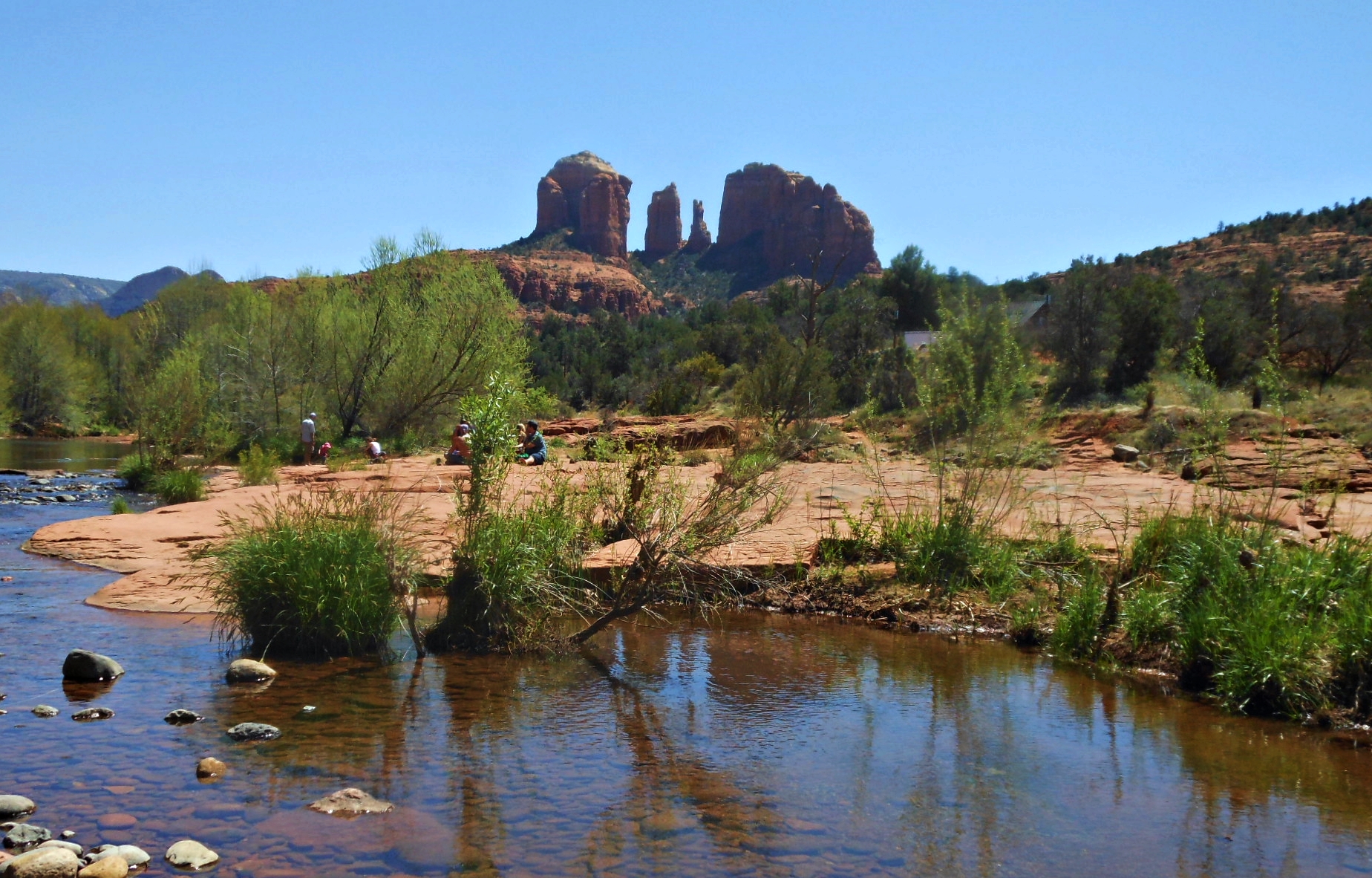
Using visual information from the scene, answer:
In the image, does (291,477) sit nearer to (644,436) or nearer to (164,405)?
(164,405)

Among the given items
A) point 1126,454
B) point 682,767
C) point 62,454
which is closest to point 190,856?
point 682,767

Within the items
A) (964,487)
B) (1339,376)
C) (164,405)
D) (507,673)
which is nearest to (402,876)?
(507,673)

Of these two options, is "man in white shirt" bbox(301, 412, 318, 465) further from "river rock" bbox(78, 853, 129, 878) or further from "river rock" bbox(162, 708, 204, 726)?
"river rock" bbox(78, 853, 129, 878)

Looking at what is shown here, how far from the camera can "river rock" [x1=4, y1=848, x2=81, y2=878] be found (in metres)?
3.85

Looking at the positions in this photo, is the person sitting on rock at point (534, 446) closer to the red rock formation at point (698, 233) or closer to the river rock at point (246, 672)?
the river rock at point (246, 672)

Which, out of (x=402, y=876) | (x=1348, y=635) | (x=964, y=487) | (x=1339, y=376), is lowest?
(x=402, y=876)

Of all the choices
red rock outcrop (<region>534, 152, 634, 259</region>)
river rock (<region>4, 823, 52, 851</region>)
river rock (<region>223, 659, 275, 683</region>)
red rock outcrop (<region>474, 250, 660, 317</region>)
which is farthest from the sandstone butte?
red rock outcrop (<region>534, 152, 634, 259</region>)

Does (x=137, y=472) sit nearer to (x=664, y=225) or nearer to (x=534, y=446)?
(x=534, y=446)

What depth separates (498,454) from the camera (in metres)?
7.55

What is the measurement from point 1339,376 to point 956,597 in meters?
24.7

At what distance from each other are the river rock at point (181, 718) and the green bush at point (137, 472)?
17040 mm

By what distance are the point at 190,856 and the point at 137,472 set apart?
66.4ft

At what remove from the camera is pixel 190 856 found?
4160 mm

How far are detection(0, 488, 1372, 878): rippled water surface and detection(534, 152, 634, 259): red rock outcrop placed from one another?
113 m
